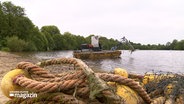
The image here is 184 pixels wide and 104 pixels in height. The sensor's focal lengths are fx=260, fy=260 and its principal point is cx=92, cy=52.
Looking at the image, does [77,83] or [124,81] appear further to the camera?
[124,81]

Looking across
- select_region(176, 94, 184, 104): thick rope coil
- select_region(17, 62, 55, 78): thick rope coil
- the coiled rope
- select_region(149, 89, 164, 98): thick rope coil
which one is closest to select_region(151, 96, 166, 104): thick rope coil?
select_region(176, 94, 184, 104): thick rope coil

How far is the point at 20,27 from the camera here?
75.8m

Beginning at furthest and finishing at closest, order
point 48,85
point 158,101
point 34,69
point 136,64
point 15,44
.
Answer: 1. point 15,44
2. point 136,64
3. point 158,101
4. point 34,69
5. point 48,85

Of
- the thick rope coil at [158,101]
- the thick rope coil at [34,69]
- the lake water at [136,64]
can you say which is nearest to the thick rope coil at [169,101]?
the thick rope coil at [158,101]

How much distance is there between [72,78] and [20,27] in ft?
252

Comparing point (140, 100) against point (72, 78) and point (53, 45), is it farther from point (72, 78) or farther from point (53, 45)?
point (53, 45)

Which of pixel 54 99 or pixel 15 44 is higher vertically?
pixel 15 44

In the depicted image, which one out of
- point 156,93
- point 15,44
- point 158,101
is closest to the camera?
point 158,101

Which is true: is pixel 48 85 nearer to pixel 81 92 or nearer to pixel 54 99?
pixel 54 99

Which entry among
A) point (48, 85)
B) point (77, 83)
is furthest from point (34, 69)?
point (77, 83)

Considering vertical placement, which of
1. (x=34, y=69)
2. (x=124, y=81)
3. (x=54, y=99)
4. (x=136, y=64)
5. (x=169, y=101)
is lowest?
(x=136, y=64)

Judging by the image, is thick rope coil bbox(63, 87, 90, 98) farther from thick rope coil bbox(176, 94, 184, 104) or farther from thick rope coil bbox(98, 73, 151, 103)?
thick rope coil bbox(176, 94, 184, 104)

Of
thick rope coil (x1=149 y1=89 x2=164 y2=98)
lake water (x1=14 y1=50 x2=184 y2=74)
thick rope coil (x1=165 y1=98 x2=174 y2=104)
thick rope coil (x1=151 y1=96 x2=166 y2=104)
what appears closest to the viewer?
thick rope coil (x1=151 y1=96 x2=166 y2=104)

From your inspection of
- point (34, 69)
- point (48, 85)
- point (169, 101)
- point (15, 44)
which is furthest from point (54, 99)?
point (15, 44)
